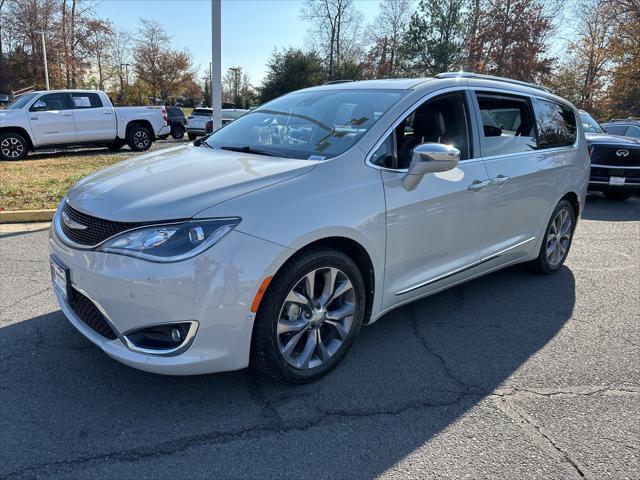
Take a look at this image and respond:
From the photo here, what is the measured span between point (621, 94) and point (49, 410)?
38263mm

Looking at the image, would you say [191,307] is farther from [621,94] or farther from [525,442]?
[621,94]

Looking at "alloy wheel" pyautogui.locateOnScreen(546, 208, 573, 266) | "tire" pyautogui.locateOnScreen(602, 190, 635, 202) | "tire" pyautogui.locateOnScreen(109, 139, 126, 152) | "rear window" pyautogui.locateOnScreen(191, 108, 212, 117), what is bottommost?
"tire" pyautogui.locateOnScreen(602, 190, 635, 202)

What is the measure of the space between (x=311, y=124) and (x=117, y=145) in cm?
1352

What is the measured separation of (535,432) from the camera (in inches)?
102

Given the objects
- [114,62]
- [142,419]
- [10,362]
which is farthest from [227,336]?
[114,62]

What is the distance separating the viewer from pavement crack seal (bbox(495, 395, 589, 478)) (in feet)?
7.78

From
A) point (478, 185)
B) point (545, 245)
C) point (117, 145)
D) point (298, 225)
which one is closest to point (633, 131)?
point (545, 245)

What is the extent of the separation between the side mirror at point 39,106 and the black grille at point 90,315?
1247 centimetres

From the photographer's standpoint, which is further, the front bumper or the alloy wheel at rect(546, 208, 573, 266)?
the alloy wheel at rect(546, 208, 573, 266)

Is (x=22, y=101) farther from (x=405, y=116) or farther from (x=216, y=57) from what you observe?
(x=405, y=116)

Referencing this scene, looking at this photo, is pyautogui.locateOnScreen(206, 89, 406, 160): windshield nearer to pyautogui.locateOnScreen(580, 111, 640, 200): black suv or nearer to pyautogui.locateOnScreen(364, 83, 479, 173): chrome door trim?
pyautogui.locateOnScreen(364, 83, 479, 173): chrome door trim

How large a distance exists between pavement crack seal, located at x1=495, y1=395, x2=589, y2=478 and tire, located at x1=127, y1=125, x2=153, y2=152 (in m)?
14.6

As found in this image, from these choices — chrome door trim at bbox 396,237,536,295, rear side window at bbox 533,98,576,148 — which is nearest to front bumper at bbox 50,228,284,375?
chrome door trim at bbox 396,237,536,295

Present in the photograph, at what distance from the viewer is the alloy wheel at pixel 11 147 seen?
12461 mm
